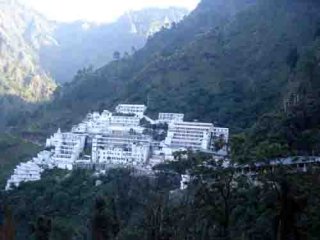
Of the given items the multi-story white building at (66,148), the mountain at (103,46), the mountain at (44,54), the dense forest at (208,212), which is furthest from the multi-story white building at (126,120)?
the mountain at (103,46)

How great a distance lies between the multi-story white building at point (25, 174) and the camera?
61.1m

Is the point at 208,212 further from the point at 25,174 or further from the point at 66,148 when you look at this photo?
the point at 66,148

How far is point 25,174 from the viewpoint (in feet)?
203

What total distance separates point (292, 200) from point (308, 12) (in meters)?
62.0

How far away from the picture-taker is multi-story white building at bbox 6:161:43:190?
200 ft

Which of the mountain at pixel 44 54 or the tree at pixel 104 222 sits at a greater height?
the mountain at pixel 44 54

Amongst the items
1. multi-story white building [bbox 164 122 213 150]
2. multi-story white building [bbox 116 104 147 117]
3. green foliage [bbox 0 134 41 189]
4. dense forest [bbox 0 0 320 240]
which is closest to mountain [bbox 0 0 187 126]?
dense forest [bbox 0 0 320 240]

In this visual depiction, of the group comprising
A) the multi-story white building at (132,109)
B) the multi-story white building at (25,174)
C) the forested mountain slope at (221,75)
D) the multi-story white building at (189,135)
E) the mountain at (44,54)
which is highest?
the mountain at (44,54)

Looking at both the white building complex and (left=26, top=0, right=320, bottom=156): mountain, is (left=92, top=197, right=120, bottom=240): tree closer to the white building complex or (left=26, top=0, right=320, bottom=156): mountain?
the white building complex

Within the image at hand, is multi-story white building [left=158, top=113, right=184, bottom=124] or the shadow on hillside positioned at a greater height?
the shadow on hillside

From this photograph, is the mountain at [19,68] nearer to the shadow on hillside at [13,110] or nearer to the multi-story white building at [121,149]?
the shadow on hillside at [13,110]

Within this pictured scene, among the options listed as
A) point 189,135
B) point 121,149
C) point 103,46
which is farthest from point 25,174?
point 103,46

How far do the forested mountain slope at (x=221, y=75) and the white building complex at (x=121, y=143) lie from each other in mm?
3459

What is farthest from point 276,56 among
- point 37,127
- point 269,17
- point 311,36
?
point 37,127
